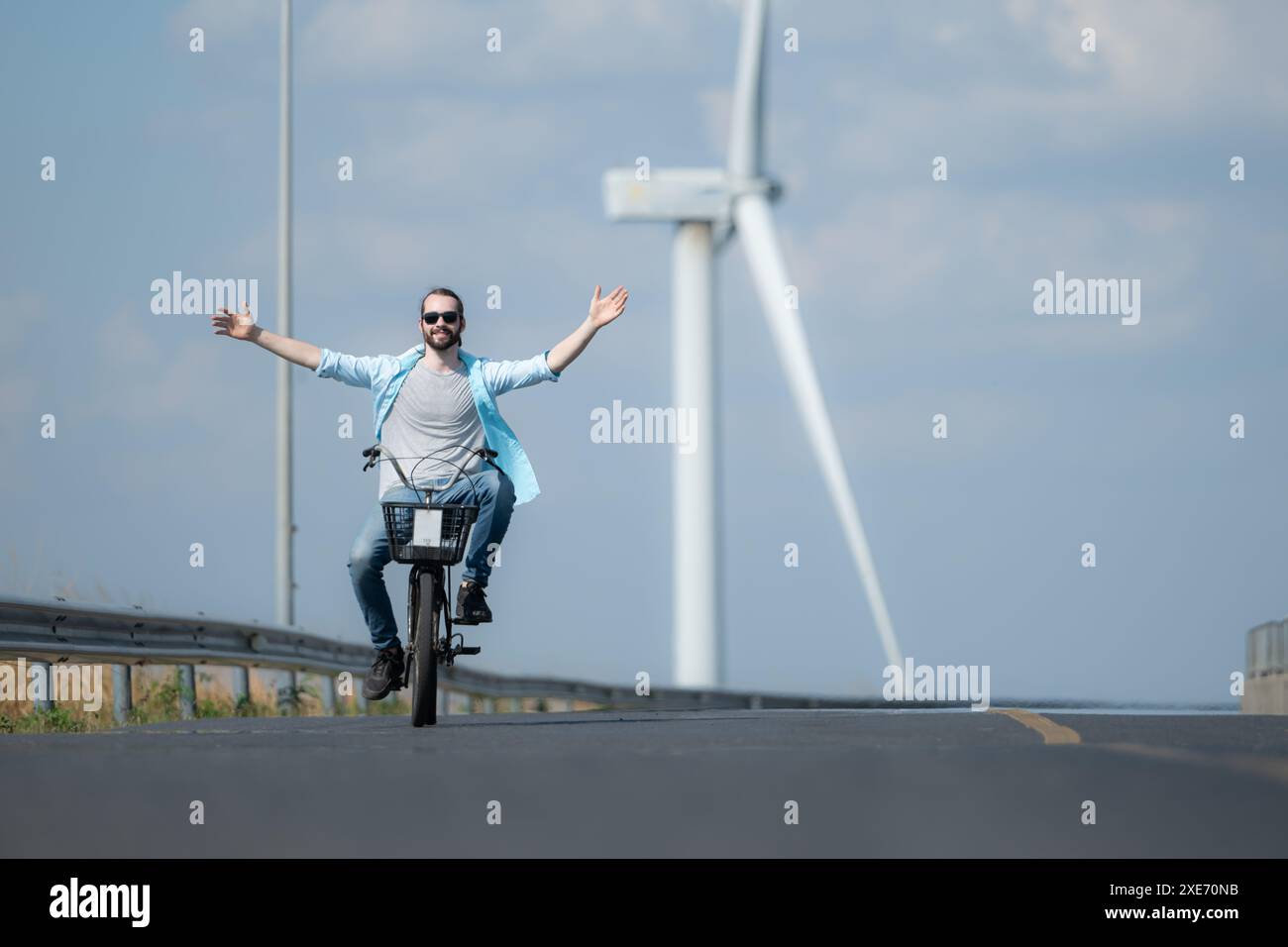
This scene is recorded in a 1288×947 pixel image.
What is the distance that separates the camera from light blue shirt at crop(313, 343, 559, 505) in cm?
1227

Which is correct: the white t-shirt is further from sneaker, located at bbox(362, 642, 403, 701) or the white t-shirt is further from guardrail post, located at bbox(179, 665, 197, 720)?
guardrail post, located at bbox(179, 665, 197, 720)

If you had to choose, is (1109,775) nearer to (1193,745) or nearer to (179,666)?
(1193,745)

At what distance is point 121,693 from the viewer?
656 inches

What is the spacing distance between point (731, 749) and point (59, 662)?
22.9ft

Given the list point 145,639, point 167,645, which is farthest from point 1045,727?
point 167,645

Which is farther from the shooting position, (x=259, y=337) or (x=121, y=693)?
(x=121, y=693)

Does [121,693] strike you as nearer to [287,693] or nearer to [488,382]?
[287,693]

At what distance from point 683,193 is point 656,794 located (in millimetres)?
26656

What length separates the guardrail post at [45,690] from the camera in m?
15.7

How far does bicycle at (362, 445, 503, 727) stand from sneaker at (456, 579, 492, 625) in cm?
4
